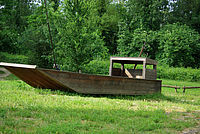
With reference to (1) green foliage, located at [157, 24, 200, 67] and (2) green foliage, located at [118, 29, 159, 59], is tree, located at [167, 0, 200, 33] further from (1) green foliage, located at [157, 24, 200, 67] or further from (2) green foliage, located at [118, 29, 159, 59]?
(2) green foliage, located at [118, 29, 159, 59]

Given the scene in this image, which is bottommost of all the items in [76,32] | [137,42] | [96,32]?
[137,42]

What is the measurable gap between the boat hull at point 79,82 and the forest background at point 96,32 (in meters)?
6.20

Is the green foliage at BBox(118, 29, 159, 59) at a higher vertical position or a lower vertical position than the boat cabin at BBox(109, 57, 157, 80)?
higher

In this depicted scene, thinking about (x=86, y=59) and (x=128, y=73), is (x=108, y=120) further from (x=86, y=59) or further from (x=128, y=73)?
(x=86, y=59)

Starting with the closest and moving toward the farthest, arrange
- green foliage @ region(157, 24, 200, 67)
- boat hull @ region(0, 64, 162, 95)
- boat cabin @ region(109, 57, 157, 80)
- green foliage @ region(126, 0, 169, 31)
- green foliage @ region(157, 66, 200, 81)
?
1. boat hull @ region(0, 64, 162, 95)
2. boat cabin @ region(109, 57, 157, 80)
3. green foliage @ region(157, 66, 200, 81)
4. green foliage @ region(157, 24, 200, 67)
5. green foliage @ region(126, 0, 169, 31)

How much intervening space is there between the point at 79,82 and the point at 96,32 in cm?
1104

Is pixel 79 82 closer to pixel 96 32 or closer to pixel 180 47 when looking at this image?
pixel 96 32

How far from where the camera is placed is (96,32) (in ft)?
61.7

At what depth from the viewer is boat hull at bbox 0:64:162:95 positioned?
756cm

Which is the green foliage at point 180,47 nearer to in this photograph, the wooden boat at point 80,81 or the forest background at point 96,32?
the forest background at point 96,32

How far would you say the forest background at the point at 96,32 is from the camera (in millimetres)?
15250

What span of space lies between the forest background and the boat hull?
6.20m

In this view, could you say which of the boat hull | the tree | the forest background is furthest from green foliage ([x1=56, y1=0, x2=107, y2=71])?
the tree

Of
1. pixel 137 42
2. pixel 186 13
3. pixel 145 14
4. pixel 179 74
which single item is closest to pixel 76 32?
pixel 179 74
